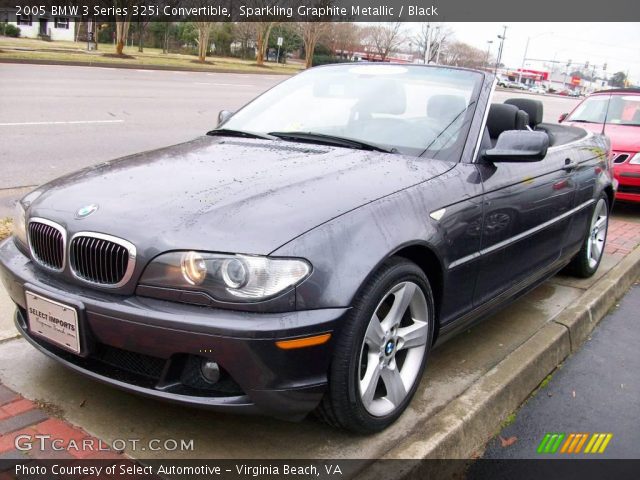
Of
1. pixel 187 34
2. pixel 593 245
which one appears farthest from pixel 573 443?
pixel 187 34

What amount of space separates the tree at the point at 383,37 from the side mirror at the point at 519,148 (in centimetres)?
4561

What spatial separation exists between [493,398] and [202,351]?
4.99 ft

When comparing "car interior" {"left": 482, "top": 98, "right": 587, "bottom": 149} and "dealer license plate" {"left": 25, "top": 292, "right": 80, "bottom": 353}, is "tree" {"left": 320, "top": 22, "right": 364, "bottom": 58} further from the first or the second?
"dealer license plate" {"left": 25, "top": 292, "right": 80, "bottom": 353}

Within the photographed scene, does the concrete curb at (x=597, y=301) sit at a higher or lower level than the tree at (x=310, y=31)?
lower

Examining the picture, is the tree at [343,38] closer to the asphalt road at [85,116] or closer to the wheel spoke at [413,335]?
the asphalt road at [85,116]

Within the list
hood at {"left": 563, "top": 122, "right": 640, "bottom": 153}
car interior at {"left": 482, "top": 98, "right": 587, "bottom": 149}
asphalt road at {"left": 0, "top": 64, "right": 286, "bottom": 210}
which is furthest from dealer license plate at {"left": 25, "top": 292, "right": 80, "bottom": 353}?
hood at {"left": 563, "top": 122, "right": 640, "bottom": 153}

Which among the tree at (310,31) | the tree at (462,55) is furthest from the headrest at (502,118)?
the tree at (462,55)

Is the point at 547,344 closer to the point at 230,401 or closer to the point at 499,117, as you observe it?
the point at 499,117

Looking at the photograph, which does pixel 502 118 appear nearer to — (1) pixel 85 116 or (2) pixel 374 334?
(2) pixel 374 334

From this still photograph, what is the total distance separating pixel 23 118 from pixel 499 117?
29.2ft

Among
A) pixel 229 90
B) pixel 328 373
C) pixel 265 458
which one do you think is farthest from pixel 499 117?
pixel 229 90

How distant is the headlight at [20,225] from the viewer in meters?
2.73

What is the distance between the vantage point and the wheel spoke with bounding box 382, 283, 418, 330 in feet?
8.55

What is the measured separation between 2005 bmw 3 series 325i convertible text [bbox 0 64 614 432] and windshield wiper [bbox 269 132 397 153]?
1 centimetres
